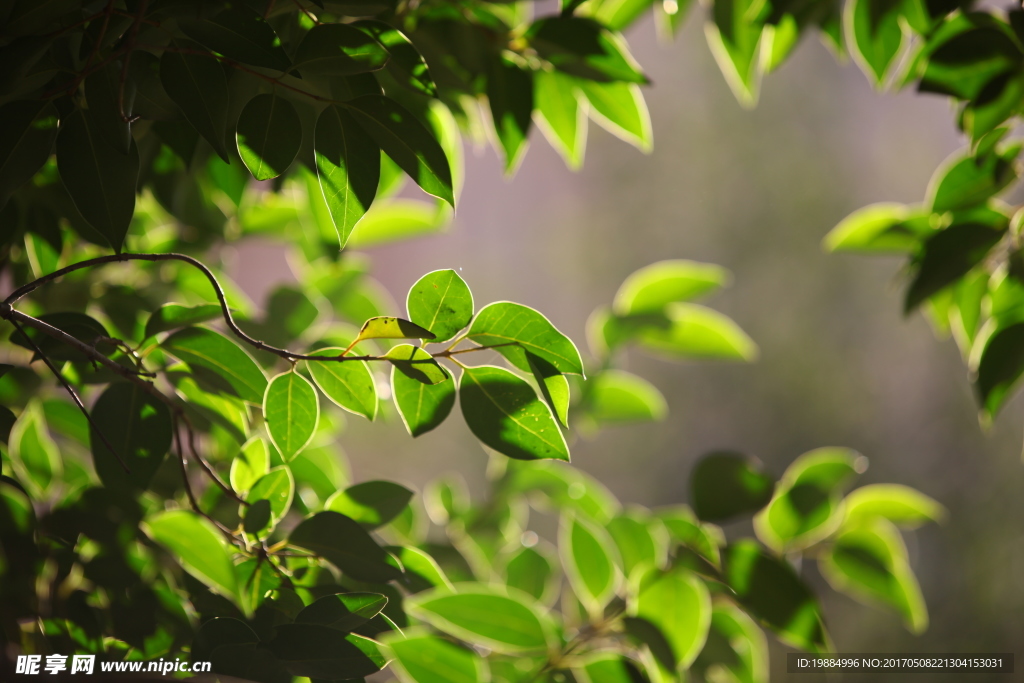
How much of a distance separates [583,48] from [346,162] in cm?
16

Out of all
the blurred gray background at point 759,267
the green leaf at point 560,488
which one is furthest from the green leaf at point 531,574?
the blurred gray background at point 759,267

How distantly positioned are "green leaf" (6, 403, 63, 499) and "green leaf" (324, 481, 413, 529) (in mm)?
176

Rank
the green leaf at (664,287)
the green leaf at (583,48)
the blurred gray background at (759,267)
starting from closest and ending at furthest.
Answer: the green leaf at (583,48), the green leaf at (664,287), the blurred gray background at (759,267)

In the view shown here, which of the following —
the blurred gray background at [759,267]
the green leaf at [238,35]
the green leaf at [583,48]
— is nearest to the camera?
the green leaf at [238,35]

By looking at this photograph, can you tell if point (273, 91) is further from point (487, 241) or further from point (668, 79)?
point (668, 79)

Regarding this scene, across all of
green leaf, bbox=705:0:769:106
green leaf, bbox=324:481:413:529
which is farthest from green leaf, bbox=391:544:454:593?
green leaf, bbox=705:0:769:106

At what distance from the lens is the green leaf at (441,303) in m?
0.24

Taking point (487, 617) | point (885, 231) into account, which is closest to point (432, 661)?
point (487, 617)

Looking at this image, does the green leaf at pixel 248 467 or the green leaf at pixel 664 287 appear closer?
the green leaf at pixel 248 467

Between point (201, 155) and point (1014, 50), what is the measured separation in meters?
0.40

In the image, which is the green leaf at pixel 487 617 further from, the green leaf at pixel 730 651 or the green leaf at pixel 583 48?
the green leaf at pixel 583 48

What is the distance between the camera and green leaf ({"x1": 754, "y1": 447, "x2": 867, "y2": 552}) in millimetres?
401

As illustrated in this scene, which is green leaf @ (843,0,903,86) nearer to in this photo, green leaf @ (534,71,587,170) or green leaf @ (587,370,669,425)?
green leaf @ (534,71,587,170)

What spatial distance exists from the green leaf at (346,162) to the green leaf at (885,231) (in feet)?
1.02
